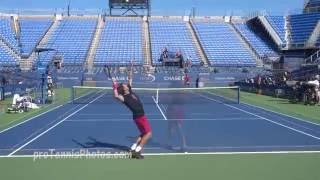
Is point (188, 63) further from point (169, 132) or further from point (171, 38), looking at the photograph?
point (169, 132)

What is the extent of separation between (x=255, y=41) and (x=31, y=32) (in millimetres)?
29086

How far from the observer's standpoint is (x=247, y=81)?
51.7 meters

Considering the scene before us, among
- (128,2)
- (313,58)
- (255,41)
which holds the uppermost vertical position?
(128,2)

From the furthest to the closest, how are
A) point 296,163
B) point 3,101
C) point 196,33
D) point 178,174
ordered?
point 196,33
point 3,101
point 296,163
point 178,174

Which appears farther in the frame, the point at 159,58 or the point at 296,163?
the point at 159,58

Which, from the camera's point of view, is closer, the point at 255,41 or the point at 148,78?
the point at 148,78

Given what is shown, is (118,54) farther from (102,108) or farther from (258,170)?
(258,170)

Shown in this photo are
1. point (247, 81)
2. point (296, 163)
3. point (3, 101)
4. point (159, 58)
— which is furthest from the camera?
point (159, 58)

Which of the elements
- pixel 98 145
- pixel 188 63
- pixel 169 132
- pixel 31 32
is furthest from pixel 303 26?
pixel 98 145

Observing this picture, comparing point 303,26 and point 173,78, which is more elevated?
point 303,26

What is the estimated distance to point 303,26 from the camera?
231 ft

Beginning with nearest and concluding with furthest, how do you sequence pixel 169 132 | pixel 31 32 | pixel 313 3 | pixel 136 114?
pixel 136 114 < pixel 169 132 < pixel 31 32 < pixel 313 3

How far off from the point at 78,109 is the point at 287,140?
1543cm

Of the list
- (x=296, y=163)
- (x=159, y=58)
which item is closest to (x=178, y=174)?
(x=296, y=163)
